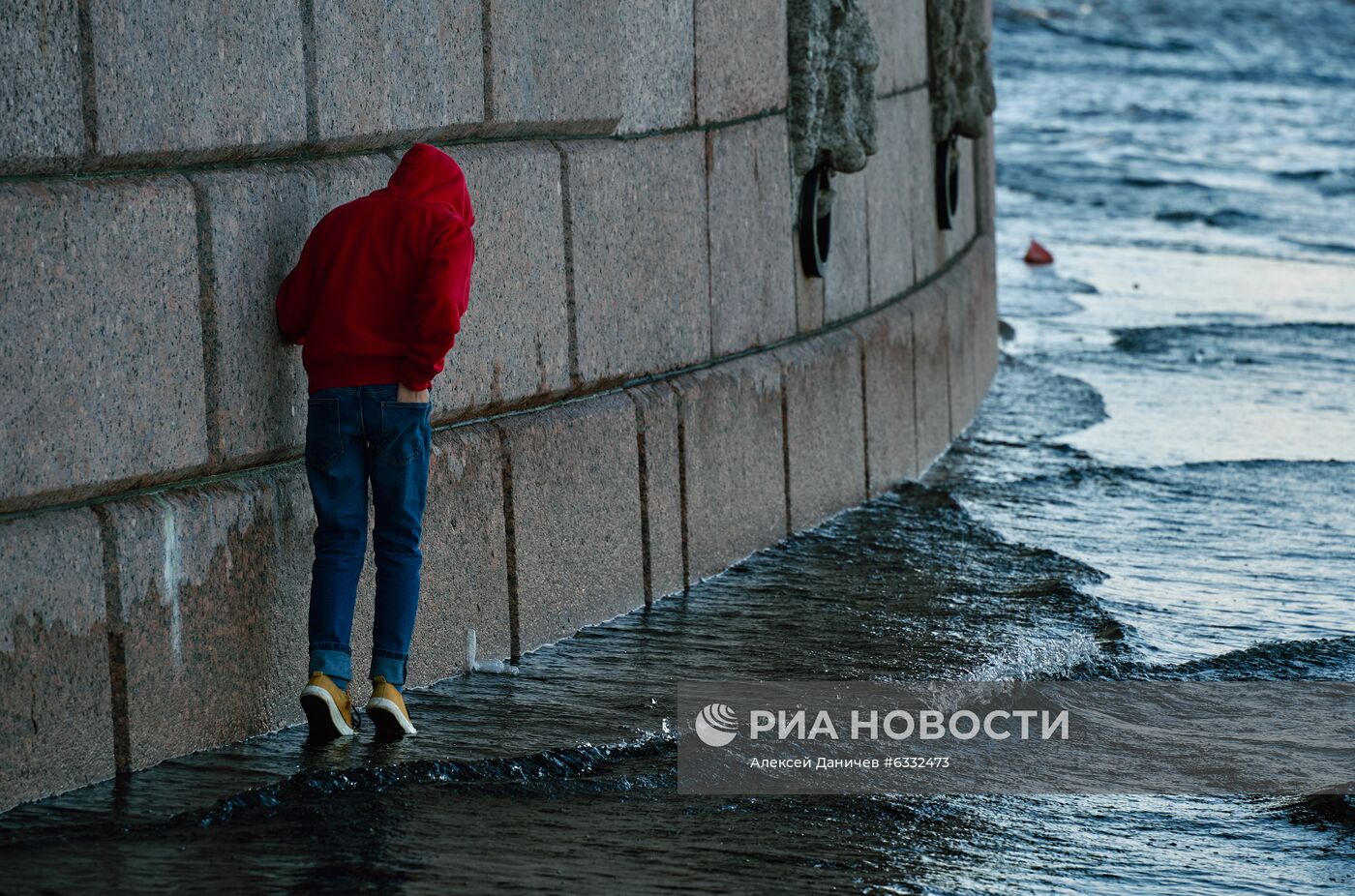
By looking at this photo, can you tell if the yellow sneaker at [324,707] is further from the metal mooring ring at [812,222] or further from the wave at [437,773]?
Answer: the metal mooring ring at [812,222]

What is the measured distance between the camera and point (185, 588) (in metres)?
4.73

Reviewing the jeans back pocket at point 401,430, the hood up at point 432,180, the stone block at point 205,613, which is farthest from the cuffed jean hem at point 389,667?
the hood up at point 432,180

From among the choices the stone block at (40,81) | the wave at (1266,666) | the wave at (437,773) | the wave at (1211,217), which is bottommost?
the wave at (1266,666)

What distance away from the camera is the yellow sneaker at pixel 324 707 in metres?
4.89

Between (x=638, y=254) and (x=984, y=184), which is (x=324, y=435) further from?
(x=984, y=184)

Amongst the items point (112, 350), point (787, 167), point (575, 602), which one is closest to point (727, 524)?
point (575, 602)

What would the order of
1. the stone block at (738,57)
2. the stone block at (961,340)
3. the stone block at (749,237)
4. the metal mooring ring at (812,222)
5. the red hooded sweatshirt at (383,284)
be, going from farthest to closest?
the stone block at (961,340) → the metal mooring ring at (812,222) → the stone block at (749,237) → the stone block at (738,57) → the red hooded sweatshirt at (383,284)

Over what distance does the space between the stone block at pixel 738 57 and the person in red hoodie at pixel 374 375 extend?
7.51 ft

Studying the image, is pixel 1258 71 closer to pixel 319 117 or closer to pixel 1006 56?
pixel 1006 56

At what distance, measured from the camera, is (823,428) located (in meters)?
8.08

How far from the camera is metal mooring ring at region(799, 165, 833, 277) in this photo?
26.1ft

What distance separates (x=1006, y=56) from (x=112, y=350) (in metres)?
44.9

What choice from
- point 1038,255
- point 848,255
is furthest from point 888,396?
point 1038,255

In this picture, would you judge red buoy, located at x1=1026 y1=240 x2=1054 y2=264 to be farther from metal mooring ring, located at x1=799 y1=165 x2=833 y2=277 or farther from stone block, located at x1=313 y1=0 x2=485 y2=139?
stone block, located at x1=313 y1=0 x2=485 y2=139
